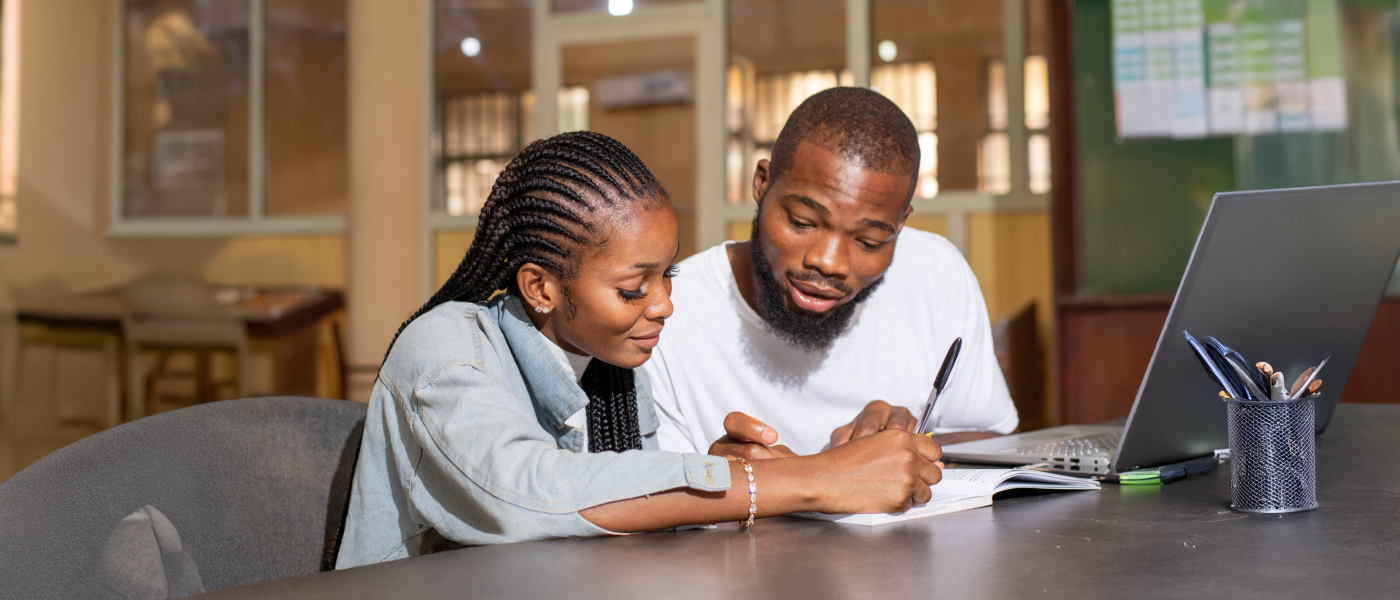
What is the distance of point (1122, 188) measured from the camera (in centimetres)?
334

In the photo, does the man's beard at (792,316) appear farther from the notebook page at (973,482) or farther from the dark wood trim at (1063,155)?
the dark wood trim at (1063,155)

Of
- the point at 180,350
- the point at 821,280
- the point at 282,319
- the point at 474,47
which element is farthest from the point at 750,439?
the point at 180,350

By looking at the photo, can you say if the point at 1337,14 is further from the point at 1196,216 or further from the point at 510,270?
the point at 510,270

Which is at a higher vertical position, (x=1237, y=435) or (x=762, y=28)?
(x=762, y=28)

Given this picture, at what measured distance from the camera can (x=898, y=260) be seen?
1.84 meters

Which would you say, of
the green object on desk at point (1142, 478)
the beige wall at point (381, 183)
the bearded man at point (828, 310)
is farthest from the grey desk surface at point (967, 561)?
the beige wall at point (381, 183)

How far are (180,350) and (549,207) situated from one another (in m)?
4.91

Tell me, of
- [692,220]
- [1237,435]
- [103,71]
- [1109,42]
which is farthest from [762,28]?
[1237,435]

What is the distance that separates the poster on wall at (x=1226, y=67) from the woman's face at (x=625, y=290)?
2635 millimetres

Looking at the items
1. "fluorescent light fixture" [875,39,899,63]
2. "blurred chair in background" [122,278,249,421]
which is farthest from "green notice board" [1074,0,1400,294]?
"blurred chair in background" [122,278,249,421]

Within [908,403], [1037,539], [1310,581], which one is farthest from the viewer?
[908,403]

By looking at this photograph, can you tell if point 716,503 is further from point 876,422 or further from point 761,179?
point 761,179

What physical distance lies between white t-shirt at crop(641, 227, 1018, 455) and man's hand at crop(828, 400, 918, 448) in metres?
0.25

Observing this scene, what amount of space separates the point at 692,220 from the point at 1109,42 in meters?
2.06
